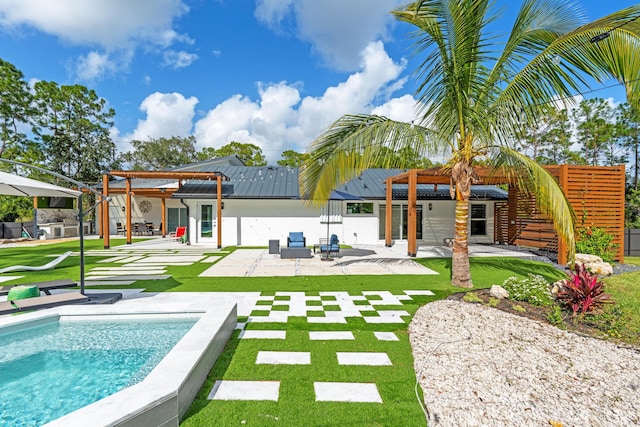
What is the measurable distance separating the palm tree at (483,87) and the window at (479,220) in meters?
11.8

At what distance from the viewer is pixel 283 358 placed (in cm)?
381

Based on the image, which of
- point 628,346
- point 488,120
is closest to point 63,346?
point 628,346

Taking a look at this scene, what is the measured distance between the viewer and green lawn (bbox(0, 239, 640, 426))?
2674 millimetres

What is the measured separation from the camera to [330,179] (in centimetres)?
735

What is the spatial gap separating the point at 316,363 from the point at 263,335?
121 centimetres

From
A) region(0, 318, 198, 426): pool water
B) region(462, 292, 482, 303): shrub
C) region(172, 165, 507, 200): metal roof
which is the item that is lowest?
region(0, 318, 198, 426): pool water

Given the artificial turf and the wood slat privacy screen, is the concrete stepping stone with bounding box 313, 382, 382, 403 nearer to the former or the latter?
the artificial turf

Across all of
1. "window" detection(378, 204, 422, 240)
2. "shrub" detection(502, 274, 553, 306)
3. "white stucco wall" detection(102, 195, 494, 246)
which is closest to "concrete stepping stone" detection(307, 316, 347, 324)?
"shrub" detection(502, 274, 553, 306)

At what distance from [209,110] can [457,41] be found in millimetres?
30565

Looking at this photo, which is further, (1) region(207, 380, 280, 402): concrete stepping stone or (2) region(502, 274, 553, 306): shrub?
(2) region(502, 274, 553, 306): shrub

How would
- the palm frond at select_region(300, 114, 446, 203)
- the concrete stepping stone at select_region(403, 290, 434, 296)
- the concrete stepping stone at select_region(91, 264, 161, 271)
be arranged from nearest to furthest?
the palm frond at select_region(300, 114, 446, 203) < the concrete stepping stone at select_region(403, 290, 434, 296) < the concrete stepping stone at select_region(91, 264, 161, 271)

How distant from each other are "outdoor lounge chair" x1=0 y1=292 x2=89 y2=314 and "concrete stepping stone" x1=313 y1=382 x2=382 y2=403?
198 inches

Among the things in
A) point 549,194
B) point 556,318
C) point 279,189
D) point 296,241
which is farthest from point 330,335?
point 279,189

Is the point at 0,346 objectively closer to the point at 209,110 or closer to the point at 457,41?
the point at 457,41
